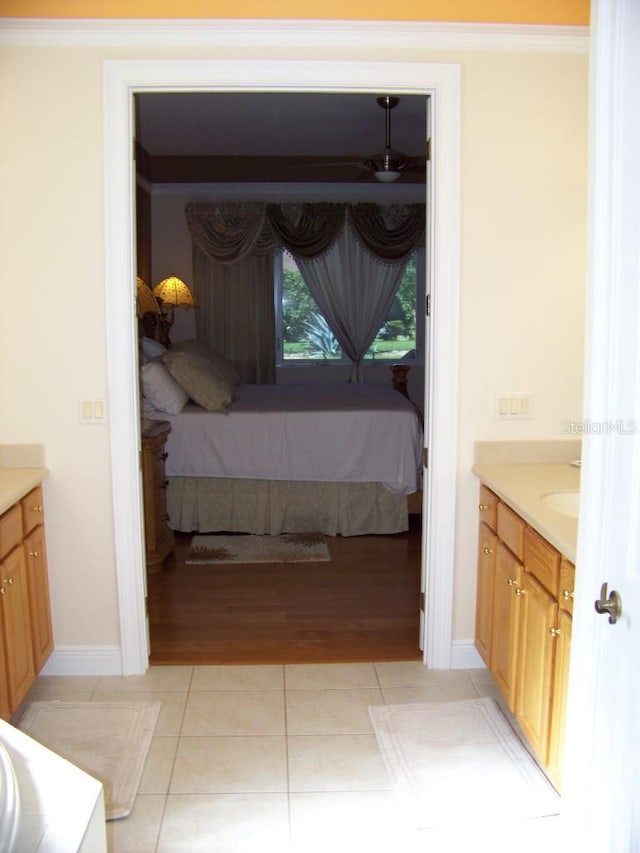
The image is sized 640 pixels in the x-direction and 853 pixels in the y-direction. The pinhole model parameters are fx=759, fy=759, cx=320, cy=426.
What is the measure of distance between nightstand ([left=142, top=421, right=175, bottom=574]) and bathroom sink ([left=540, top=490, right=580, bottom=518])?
7.76 feet

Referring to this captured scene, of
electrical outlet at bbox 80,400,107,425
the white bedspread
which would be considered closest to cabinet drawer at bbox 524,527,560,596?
electrical outlet at bbox 80,400,107,425

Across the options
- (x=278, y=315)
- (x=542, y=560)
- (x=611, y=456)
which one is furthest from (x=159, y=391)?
(x=611, y=456)

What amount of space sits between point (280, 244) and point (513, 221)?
15.6 feet

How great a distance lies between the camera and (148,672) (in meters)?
3.15

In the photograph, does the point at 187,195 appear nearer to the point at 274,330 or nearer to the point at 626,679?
the point at 274,330

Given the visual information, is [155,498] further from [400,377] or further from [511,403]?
[400,377]

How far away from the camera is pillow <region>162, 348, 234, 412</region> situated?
510 cm

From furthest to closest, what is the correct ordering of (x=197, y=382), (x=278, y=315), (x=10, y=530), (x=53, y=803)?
(x=278, y=315) < (x=197, y=382) < (x=10, y=530) < (x=53, y=803)

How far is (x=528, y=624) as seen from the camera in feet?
8.01

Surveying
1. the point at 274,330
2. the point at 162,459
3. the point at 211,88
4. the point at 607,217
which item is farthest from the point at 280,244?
the point at 607,217

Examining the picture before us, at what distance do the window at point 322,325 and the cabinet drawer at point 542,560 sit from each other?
18.5 feet

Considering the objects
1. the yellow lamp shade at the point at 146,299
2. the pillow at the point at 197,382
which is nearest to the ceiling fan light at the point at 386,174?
the pillow at the point at 197,382

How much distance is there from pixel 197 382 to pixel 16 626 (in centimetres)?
271

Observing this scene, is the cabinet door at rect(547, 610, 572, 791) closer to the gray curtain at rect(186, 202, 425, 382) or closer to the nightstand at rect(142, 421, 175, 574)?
the nightstand at rect(142, 421, 175, 574)
